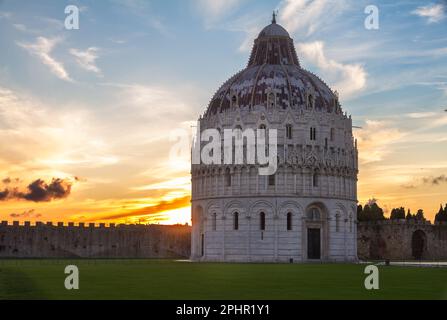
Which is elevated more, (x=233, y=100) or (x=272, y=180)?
(x=233, y=100)

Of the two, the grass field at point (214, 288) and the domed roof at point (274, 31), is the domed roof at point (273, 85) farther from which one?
the grass field at point (214, 288)

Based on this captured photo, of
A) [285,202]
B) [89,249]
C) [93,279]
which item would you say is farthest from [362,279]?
[89,249]

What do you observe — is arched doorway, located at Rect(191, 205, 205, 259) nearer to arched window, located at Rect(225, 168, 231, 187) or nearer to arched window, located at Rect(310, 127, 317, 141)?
arched window, located at Rect(225, 168, 231, 187)

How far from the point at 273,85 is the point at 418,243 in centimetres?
3411

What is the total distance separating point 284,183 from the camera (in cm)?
8588

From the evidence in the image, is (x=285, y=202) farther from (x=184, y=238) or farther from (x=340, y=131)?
(x=184, y=238)

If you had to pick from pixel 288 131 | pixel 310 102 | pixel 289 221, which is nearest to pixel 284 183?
pixel 289 221

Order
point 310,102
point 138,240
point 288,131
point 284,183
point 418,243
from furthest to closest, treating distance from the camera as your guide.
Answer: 1. point 418,243
2. point 138,240
3. point 310,102
4. point 288,131
5. point 284,183

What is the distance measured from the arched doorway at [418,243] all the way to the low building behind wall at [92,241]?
99.1 feet

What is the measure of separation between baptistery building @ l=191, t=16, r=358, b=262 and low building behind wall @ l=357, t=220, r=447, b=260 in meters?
15.9

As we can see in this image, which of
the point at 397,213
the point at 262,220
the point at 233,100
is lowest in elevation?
the point at 262,220

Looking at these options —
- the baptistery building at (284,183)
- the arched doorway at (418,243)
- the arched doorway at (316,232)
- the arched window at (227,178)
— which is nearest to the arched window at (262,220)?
the baptistery building at (284,183)

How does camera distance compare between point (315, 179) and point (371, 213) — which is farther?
point (371, 213)

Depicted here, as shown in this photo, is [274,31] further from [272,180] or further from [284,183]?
[284,183]
